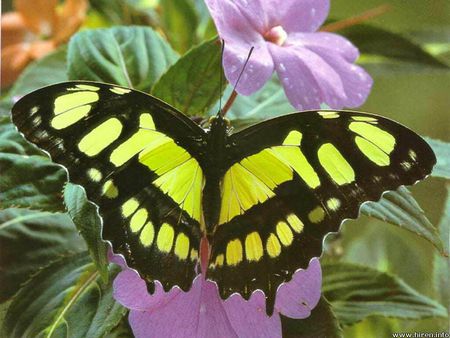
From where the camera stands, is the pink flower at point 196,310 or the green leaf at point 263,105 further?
the green leaf at point 263,105

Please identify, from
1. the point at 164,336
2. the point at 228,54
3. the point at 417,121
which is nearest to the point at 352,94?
the point at 228,54

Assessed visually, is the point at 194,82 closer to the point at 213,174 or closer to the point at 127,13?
the point at 213,174

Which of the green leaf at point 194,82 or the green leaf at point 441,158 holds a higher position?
the green leaf at point 194,82

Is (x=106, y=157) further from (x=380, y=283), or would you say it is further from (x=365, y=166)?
(x=380, y=283)

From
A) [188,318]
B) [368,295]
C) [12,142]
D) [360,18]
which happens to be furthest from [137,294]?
[360,18]

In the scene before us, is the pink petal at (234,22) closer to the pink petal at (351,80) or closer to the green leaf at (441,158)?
the pink petal at (351,80)


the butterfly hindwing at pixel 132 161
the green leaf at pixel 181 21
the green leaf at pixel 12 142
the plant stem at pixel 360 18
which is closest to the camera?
the butterfly hindwing at pixel 132 161

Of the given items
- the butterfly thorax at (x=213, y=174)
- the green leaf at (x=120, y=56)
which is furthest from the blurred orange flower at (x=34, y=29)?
the butterfly thorax at (x=213, y=174)
